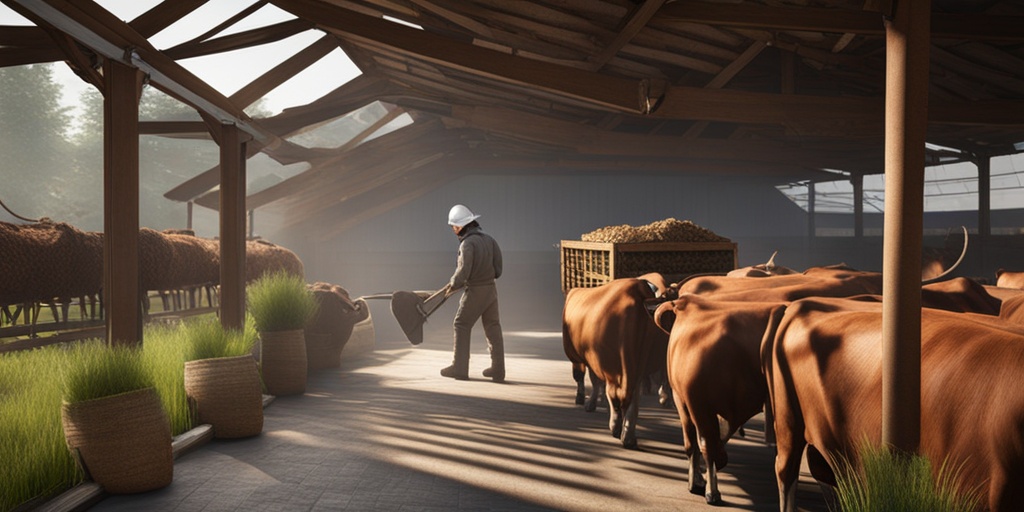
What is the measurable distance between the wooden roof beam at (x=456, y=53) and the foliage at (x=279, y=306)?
2.34 metres

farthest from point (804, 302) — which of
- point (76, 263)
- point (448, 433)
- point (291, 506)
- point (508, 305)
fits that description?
point (508, 305)

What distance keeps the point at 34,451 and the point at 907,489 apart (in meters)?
3.62

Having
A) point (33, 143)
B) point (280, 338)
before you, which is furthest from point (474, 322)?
point (33, 143)

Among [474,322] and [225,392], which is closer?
[225,392]

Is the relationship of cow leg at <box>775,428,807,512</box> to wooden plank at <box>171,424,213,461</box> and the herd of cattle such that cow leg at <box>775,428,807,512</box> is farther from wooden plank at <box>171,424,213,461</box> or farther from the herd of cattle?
wooden plank at <box>171,424,213,461</box>

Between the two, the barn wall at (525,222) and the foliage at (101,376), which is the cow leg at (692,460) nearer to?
Answer: the foliage at (101,376)

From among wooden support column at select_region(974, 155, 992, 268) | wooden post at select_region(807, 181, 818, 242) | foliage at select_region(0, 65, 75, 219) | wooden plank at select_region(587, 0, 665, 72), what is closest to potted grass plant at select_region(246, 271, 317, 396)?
wooden plank at select_region(587, 0, 665, 72)

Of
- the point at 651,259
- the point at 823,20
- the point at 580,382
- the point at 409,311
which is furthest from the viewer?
the point at 409,311

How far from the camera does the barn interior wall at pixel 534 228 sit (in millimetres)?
16047

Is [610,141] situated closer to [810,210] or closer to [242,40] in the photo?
[242,40]

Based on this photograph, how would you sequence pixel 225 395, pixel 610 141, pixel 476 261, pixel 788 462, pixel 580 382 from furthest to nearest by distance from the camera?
pixel 610 141 < pixel 476 261 < pixel 580 382 < pixel 225 395 < pixel 788 462

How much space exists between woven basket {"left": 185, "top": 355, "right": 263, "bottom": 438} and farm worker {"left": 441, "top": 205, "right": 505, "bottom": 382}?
294 cm

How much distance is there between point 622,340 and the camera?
5.00 metres

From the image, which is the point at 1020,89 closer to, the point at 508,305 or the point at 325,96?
the point at 325,96
